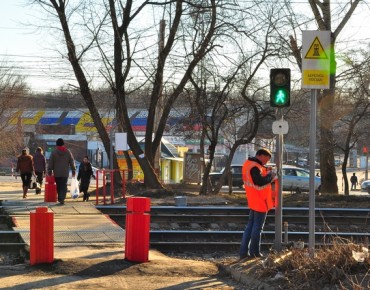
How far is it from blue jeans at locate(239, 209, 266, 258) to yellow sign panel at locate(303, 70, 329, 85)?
2243mm

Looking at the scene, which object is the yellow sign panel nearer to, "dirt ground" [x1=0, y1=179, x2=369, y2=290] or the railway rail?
"dirt ground" [x1=0, y1=179, x2=369, y2=290]

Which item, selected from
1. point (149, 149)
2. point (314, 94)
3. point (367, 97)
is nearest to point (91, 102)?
point (149, 149)

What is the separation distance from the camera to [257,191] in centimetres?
902

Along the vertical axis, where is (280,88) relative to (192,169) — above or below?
above

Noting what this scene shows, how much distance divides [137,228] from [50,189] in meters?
8.99

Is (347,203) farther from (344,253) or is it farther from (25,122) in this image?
(25,122)

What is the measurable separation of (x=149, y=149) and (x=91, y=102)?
10.9 ft

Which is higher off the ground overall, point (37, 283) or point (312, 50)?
point (312, 50)

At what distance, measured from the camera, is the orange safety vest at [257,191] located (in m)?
9.02

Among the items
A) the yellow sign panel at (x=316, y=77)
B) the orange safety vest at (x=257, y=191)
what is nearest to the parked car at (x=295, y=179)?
the orange safety vest at (x=257, y=191)

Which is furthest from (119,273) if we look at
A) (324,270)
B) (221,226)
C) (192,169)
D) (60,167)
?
(192,169)

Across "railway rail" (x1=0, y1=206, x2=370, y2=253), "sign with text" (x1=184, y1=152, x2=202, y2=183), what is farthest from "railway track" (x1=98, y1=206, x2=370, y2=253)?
"sign with text" (x1=184, y1=152, x2=202, y2=183)

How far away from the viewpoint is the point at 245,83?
2548cm

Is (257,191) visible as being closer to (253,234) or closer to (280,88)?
(253,234)
